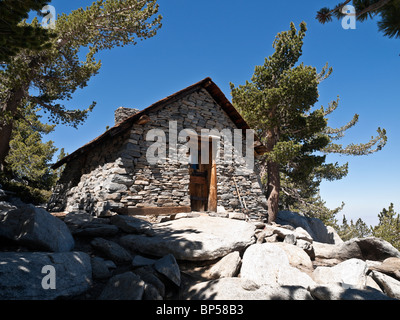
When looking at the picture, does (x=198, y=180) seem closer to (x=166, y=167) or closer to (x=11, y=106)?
(x=166, y=167)

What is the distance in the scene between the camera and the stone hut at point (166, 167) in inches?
281

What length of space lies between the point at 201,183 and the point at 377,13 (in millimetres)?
7733

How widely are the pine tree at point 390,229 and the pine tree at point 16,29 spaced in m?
16.7

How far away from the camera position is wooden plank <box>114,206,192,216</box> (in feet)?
22.1

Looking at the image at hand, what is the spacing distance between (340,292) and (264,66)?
11303 millimetres

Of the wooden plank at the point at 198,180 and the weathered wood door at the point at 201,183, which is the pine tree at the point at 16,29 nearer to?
the weathered wood door at the point at 201,183

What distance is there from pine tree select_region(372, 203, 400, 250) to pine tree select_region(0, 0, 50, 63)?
1667cm

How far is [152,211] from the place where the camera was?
7273mm

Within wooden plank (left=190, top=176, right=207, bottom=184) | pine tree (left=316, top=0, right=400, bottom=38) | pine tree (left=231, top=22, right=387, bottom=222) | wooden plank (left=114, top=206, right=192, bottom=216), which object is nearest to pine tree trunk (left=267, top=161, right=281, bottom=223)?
pine tree (left=231, top=22, right=387, bottom=222)

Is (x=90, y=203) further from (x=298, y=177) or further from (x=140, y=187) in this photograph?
(x=298, y=177)

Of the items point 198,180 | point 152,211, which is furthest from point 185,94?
point 152,211

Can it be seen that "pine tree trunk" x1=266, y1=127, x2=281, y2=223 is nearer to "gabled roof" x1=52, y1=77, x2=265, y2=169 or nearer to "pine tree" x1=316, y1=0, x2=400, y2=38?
"gabled roof" x1=52, y1=77, x2=265, y2=169

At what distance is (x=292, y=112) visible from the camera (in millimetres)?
10906
